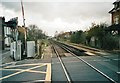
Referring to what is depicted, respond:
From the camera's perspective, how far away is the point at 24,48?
106 feet

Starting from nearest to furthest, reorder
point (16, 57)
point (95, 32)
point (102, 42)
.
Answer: point (16, 57), point (102, 42), point (95, 32)

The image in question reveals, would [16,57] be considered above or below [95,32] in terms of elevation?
below

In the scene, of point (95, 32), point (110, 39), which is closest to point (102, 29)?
point (95, 32)

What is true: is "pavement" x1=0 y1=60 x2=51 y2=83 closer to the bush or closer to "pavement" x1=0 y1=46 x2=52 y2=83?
"pavement" x1=0 y1=46 x2=52 y2=83

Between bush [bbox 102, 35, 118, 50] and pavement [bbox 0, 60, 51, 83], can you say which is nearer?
pavement [bbox 0, 60, 51, 83]

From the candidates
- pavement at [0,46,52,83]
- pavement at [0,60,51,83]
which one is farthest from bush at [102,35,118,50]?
pavement at [0,60,51,83]

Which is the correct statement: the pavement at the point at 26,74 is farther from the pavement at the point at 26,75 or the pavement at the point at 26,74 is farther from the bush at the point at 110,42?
the bush at the point at 110,42

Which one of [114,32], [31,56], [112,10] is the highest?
[112,10]

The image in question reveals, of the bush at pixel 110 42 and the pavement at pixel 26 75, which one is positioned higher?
the bush at pixel 110 42

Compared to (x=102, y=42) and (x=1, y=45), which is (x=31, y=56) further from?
(x=1, y=45)

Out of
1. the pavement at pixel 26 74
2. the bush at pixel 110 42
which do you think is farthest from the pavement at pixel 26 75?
the bush at pixel 110 42

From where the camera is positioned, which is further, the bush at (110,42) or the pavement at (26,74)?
the bush at (110,42)

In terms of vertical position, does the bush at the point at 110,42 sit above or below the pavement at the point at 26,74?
above

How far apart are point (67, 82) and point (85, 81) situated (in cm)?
81
